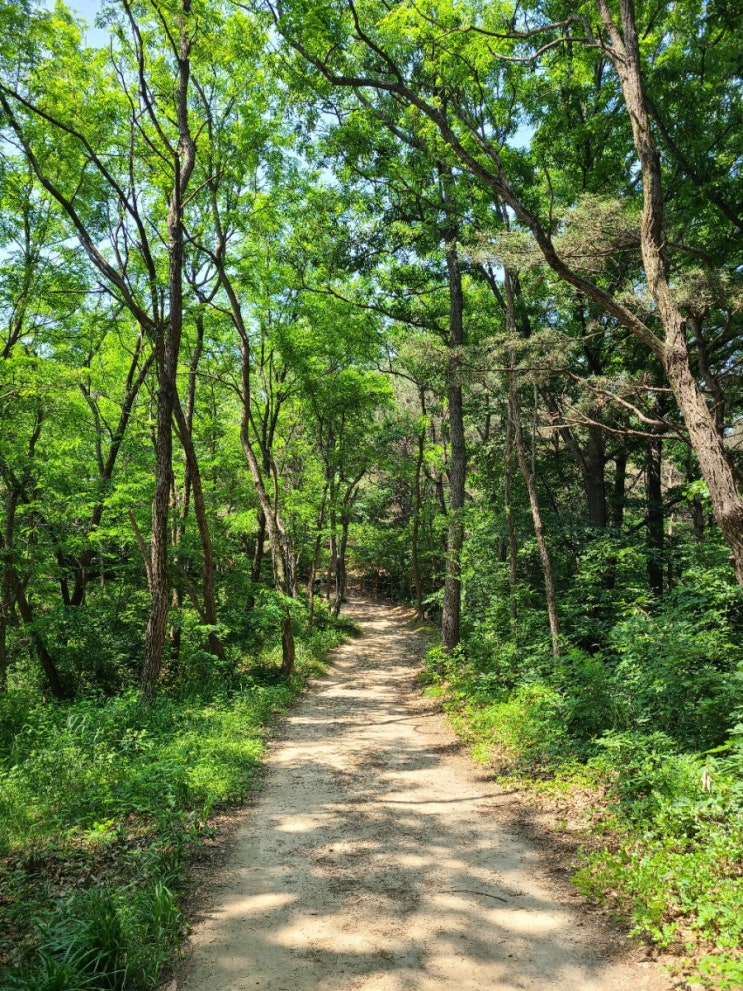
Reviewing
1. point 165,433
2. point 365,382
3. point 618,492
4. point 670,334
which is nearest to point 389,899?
point 670,334

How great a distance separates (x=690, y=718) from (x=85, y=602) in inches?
532

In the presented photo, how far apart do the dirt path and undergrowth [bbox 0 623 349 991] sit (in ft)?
1.33

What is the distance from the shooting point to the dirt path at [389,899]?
11.1 feet

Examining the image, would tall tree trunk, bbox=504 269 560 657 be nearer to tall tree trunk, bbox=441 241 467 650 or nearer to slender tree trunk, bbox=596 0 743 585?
tall tree trunk, bbox=441 241 467 650

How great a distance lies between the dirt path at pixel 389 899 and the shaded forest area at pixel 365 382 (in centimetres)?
41

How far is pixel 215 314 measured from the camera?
1422 centimetres

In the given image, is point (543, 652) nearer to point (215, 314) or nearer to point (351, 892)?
point (351, 892)

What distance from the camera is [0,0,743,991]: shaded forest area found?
4.84 m

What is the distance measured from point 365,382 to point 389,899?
50.4ft

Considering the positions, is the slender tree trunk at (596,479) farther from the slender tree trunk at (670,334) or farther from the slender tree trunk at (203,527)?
the slender tree trunk at (203,527)

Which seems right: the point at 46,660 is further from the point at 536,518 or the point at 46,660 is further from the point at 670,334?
the point at 670,334

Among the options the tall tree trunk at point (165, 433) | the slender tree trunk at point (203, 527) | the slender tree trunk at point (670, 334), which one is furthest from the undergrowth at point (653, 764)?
the slender tree trunk at point (203, 527)

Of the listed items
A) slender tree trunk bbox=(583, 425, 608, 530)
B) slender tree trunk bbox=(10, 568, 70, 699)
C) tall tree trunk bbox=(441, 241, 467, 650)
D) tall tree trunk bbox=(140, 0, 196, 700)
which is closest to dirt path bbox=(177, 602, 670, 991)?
tall tree trunk bbox=(140, 0, 196, 700)

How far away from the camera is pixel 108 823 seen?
501 centimetres
